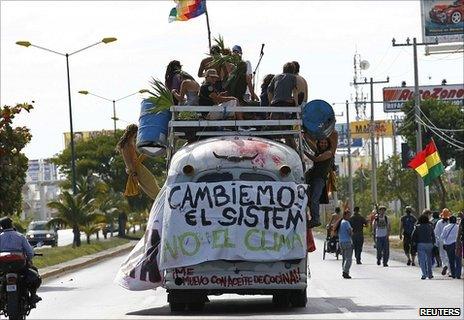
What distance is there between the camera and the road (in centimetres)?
1952

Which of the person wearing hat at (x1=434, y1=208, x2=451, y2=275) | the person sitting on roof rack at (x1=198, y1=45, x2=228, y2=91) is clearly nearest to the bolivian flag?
the person wearing hat at (x1=434, y1=208, x2=451, y2=275)

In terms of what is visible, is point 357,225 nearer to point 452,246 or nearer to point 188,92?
point 452,246

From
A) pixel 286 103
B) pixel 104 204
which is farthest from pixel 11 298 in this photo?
pixel 104 204

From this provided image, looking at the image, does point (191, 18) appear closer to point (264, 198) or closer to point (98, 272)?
point (98, 272)

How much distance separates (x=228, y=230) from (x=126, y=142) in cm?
336

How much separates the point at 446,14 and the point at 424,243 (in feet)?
278

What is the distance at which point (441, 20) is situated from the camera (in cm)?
11306

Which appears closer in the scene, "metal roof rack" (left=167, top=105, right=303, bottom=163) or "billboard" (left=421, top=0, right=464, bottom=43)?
"metal roof rack" (left=167, top=105, right=303, bottom=163)

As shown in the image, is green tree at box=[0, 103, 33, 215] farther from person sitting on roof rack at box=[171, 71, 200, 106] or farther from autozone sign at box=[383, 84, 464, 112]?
autozone sign at box=[383, 84, 464, 112]

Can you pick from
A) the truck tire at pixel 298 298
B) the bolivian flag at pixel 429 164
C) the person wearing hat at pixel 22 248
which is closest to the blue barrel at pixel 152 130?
the person wearing hat at pixel 22 248

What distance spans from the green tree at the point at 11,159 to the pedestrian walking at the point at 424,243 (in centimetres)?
1070

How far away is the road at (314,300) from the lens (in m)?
19.5

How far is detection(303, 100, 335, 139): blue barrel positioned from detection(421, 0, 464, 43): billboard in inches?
3597
